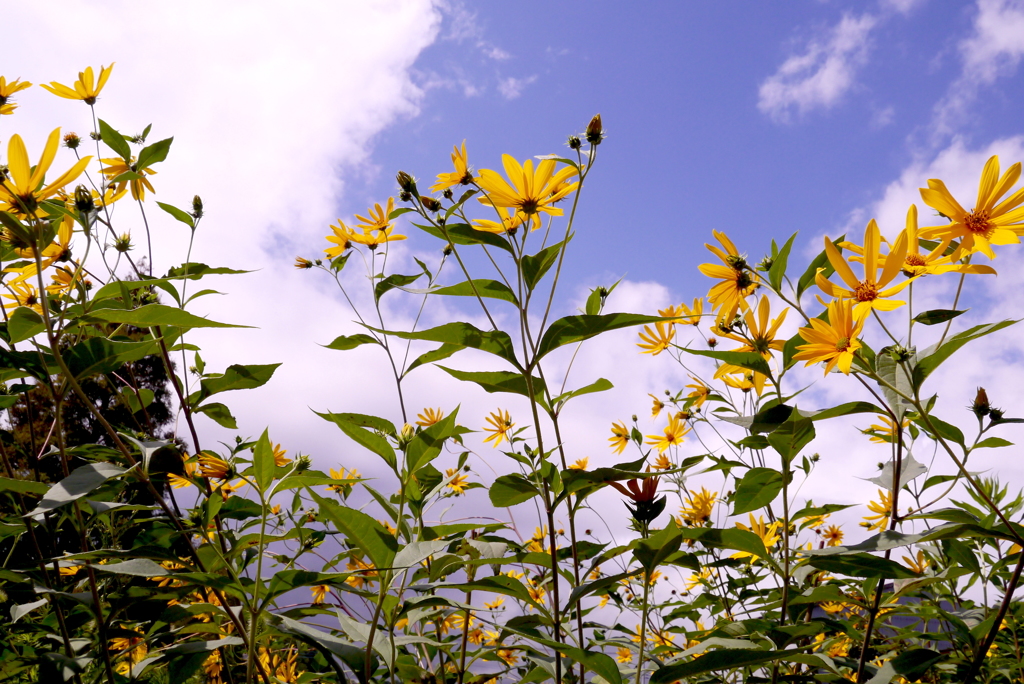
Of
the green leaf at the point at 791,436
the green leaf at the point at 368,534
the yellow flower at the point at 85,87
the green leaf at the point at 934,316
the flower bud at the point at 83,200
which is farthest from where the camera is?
the yellow flower at the point at 85,87

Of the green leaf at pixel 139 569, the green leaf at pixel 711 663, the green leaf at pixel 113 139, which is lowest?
the green leaf at pixel 711 663

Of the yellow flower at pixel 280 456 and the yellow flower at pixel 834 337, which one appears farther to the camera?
the yellow flower at pixel 280 456

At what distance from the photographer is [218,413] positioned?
148 centimetres

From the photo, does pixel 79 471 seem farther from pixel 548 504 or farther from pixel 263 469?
pixel 548 504

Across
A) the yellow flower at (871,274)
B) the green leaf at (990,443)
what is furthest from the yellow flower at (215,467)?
the green leaf at (990,443)

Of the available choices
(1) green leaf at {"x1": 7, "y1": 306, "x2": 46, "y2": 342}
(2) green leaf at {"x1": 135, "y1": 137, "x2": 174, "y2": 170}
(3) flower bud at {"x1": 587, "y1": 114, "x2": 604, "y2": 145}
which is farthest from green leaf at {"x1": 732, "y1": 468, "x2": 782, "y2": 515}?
(2) green leaf at {"x1": 135, "y1": 137, "x2": 174, "y2": 170}

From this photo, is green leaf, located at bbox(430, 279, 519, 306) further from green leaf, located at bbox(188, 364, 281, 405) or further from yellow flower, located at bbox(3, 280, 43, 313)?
yellow flower, located at bbox(3, 280, 43, 313)

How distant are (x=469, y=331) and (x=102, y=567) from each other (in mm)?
593

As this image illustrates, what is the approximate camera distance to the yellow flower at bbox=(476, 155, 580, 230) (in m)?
1.21

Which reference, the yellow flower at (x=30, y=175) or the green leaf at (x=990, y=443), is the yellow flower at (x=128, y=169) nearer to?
the yellow flower at (x=30, y=175)

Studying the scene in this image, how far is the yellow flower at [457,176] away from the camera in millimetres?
1320

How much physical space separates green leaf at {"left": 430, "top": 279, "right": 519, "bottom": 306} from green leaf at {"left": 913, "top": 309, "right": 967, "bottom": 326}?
735 mm

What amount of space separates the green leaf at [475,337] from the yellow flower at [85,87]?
68.5 inches

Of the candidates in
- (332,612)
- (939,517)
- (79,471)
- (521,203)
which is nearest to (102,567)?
(79,471)
